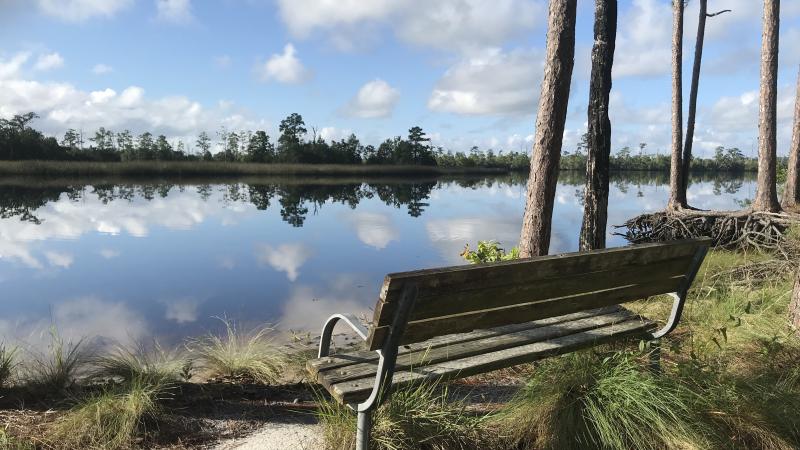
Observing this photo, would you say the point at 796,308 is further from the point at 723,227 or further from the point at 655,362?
the point at 723,227

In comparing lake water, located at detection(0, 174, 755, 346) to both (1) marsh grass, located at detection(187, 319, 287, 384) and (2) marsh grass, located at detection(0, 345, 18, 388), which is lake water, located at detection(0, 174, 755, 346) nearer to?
(1) marsh grass, located at detection(187, 319, 287, 384)

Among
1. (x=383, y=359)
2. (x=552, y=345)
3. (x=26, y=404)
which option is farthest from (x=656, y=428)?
(x=26, y=404)

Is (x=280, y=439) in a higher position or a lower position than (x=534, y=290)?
lower

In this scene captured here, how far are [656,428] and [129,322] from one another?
19.1ft

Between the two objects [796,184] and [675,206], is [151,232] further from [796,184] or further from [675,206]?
[796,184]

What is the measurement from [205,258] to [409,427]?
8852mm

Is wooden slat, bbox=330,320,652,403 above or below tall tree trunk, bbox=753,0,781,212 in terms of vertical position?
below

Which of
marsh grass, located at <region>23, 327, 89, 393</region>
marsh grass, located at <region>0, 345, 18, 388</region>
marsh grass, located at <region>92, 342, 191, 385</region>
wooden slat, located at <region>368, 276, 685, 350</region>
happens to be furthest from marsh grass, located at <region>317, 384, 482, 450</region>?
marsh grass, located at <region>0, 345, 18, 388</region>

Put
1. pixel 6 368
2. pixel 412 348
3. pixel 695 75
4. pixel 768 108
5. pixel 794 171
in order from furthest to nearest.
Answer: pixel 695 75
pixel 794 171
pixel 768 108
pixel 6 368
pixel 412 348

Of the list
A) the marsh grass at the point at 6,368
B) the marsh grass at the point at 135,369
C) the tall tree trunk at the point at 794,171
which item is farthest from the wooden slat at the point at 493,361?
the tall tree trunk at the point at 794,171

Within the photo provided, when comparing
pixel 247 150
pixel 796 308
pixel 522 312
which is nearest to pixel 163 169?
pixel 247 150

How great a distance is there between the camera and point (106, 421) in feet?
9.05

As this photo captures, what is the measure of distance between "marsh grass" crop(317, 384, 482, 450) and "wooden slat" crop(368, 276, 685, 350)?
0.38 meters

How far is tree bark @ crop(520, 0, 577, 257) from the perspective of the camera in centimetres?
547
